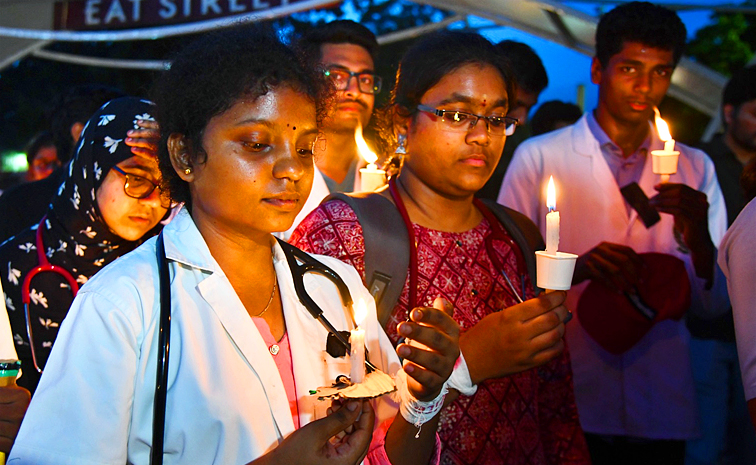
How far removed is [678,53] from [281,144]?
296cm

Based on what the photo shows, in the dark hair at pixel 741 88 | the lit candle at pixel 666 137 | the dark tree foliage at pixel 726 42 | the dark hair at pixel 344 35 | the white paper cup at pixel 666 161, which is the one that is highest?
the dark tree foliage at pixel 726 42

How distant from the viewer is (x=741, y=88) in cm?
526

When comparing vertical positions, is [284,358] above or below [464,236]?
below

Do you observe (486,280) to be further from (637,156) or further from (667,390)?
(637,156)

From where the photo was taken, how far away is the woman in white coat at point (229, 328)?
1654 millimetres

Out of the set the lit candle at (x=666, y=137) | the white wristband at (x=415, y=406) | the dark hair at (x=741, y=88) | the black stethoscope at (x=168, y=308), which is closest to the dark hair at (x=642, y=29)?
the lit candle at (x=666, y=137)

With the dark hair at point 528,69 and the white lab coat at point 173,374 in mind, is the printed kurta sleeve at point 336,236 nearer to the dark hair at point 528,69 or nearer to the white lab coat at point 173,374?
the white lab coat at point 173,374

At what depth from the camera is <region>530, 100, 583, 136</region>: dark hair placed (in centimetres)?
677

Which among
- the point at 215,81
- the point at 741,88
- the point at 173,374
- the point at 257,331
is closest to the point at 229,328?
the point at 257,331

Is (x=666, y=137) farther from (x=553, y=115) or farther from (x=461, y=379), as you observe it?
(x=553, y=115)

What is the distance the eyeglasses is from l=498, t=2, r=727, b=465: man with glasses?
1941mm

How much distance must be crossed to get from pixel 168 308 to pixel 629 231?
9.22ft

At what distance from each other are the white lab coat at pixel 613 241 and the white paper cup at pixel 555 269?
79.9 inches

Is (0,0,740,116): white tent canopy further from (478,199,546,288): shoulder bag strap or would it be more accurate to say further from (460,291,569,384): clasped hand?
(460,291,569,384): clasped hand
